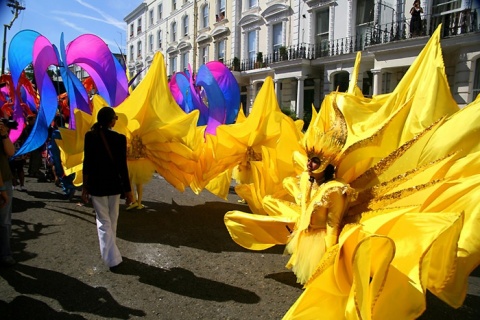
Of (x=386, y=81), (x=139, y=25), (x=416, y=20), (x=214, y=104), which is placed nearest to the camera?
(x=214, y=104)

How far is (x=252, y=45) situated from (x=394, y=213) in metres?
21.3

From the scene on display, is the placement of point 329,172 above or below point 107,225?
above

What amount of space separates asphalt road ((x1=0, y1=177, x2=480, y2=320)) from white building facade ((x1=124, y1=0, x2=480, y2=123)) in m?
10.7

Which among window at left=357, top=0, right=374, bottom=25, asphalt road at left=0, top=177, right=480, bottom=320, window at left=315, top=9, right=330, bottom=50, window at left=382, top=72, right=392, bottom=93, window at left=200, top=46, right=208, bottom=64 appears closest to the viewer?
asphalt road at left=0, top=177, right=480, bottom=320

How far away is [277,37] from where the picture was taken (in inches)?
796

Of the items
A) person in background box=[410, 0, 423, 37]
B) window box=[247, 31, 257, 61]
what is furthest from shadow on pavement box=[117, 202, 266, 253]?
window box=[247, 31, 257, 61]

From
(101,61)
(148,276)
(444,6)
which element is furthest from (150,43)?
(148,276)

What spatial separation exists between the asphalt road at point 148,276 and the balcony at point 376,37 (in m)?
9.89

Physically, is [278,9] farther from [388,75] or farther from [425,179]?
[425,179]

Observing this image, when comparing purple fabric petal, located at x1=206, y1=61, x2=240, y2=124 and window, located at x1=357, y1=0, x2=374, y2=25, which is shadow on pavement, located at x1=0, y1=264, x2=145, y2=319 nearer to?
purple fabric petal, located at x1=206, y1=61, x2=240, y2=124

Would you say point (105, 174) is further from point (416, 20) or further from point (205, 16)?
point (205, 16)

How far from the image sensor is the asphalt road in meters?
2.96

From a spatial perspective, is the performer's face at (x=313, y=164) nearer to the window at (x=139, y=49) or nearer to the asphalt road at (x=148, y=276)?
the asphalt road at (x=148, y=276)

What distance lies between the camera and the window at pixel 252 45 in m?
21.8
